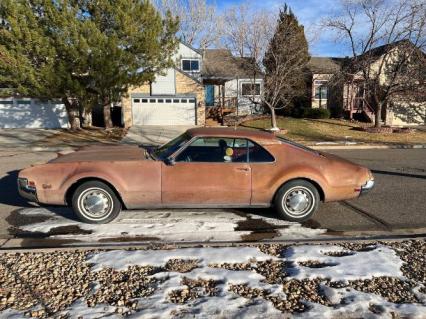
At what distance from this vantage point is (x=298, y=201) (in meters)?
5.23

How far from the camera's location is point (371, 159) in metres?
11.7

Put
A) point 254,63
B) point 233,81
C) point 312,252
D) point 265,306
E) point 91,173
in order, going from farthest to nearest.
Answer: point 233,81 → point 254,63 → point 91,173 → point 312,252 → point 265,306

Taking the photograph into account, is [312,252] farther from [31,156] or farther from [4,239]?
[31,156]

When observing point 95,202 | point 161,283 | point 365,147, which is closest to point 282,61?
point 365,147

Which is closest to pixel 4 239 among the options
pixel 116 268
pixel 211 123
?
pixel 116 268

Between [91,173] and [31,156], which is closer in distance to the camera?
[91,173]

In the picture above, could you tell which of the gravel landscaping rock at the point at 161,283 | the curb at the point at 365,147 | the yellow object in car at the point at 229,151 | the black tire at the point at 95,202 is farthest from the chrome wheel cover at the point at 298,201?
the curb at the point at 365,147

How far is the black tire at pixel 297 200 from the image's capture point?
5.19 metres

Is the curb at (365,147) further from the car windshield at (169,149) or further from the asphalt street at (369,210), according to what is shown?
the car windshield at (169,149)

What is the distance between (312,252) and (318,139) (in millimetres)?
15110

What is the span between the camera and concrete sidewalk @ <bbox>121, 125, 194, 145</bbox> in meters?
17.4

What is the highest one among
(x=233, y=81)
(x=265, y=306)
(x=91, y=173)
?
(x=233, y=81)

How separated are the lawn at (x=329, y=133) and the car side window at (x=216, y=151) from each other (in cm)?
1205

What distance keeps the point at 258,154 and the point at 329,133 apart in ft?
55.3
